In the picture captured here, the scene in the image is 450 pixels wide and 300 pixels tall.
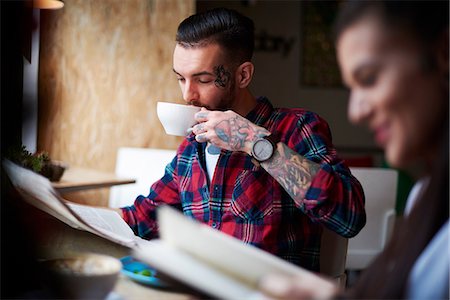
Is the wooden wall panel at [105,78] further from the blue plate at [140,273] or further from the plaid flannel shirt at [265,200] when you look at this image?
the blue plate at [140,273]

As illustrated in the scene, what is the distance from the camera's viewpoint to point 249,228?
51.2 inches

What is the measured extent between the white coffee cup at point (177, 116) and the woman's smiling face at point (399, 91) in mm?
609

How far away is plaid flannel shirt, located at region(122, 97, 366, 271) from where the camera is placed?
128cm

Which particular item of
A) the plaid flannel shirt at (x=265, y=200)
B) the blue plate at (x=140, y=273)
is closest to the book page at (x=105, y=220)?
the blue plate at (x=140, y=273)

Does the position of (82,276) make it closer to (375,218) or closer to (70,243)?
(70,243)

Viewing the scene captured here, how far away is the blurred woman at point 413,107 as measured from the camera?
1.93ft

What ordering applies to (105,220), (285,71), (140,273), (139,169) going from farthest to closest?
(285,71) → (139,169) → (105,220) → (140,273)

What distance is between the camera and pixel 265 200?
1310 millimetres

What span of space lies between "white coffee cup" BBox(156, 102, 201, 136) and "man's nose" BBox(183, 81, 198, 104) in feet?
0.38

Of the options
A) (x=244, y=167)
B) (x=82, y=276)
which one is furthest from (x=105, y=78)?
(x=82, y=276)

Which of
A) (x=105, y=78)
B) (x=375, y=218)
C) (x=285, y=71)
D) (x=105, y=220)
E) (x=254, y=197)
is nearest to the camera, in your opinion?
(x=105, y=220)

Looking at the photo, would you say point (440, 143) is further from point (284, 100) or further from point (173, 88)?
point (284, 100)

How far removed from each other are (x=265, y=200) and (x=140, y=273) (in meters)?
0.51

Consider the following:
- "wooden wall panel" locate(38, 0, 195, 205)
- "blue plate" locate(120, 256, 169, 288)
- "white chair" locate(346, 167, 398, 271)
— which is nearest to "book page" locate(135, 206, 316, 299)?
"blue plate" locate(120, 256, 169, 288)
